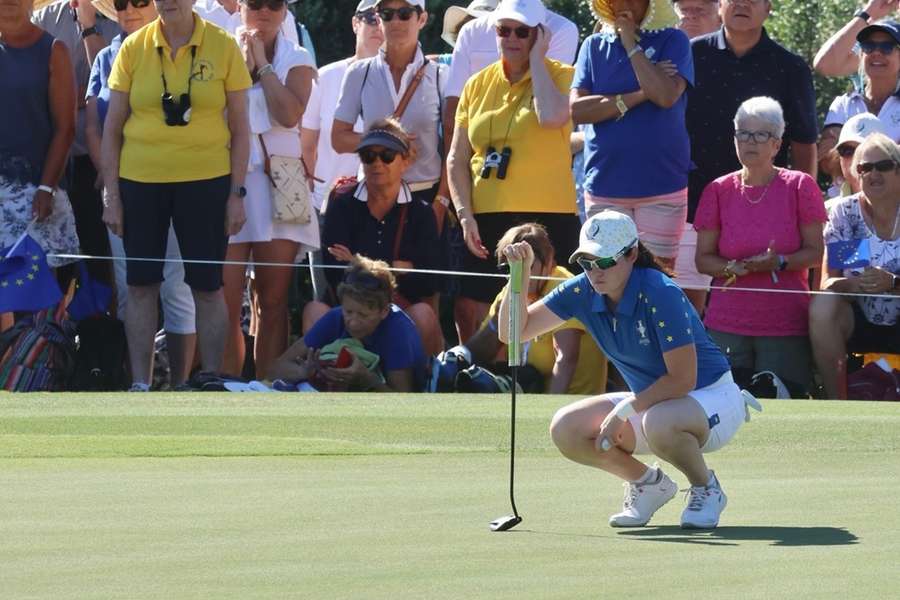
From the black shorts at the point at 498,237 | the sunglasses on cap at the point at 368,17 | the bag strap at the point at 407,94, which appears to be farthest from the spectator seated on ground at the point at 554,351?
the sunglasses on cap at the point at 368,17

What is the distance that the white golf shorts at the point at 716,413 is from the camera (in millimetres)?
7168

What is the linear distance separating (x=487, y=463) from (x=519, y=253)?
194cm

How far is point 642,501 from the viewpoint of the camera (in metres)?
6.94

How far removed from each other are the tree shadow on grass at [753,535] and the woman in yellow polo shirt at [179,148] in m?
5.99

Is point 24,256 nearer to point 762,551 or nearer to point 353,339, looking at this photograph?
point 353,339

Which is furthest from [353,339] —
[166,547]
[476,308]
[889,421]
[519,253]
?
[166,547]

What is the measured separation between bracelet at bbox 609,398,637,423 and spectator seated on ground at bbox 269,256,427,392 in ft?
17.1

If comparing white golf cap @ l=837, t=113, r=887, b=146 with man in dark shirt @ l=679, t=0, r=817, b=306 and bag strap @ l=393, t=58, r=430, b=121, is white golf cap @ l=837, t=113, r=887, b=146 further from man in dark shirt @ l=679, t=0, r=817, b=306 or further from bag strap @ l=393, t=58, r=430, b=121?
bag strap @ l=393, t=58, r=430, b=121

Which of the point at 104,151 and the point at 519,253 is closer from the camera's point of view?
the point at 519,253

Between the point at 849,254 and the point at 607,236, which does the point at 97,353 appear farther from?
the point at 607,236

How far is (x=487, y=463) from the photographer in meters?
8.77

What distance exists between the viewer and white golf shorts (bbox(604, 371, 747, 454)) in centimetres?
717

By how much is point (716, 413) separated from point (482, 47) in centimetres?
695

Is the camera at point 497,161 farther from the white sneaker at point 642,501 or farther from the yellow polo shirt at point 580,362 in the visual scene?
the white sneaker at point 642,501
